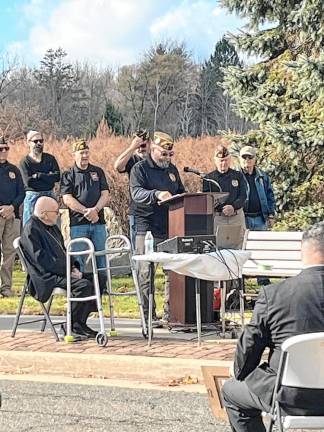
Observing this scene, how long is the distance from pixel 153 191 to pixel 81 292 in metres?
1.46

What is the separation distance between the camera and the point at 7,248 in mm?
12641

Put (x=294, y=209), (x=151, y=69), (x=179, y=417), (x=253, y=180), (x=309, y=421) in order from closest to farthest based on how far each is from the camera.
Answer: (x=309, y=421)
(x=179, y=417)
(x=253, y=180)
(x=294, y=209)
(x=151, y=69)

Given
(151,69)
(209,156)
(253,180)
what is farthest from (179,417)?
(151,69)

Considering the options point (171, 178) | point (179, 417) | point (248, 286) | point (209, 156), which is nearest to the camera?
point (179, 417)

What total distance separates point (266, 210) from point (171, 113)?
4344cm

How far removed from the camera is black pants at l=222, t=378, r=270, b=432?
4934 millimetres

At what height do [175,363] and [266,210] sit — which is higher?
[266,210]

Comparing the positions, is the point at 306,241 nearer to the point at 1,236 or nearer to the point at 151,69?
the point at 1,236

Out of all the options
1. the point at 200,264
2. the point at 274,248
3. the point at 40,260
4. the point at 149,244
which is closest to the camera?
the point at 200,264

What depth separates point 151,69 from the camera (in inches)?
2151

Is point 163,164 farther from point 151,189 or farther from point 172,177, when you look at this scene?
Answer: point 151,189

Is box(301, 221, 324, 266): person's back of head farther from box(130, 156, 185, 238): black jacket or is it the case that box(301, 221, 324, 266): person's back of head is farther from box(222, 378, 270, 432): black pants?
box(130, 156, 185, 238): black jacket

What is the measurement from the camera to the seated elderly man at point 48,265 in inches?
343

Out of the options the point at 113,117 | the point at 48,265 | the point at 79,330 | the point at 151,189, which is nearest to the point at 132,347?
the point at 79,330
